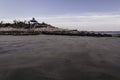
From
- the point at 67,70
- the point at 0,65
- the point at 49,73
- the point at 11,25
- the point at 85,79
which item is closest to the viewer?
the point at 85,79

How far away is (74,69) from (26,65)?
141cm

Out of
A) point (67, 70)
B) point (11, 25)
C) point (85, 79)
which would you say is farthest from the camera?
point (11, 25)

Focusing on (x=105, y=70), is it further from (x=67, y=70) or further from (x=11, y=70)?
(x=11, y=70)

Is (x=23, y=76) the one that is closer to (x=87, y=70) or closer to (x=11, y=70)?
(x=11, y=70)

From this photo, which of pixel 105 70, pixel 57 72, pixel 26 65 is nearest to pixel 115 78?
pixel 105 70

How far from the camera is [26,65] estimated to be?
500 centimetres

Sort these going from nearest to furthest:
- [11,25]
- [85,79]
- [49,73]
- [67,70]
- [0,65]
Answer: [85,79], [49,73], [67,70], [0,65], [11,25]

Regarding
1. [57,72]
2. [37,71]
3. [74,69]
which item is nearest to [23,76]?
[37,71]

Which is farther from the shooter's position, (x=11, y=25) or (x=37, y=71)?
(x=11, y=25)

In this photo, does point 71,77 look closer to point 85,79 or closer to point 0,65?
point 85,79

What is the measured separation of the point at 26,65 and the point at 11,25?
35.9 meters

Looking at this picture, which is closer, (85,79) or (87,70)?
(85,79)

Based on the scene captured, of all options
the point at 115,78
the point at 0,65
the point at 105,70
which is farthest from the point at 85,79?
the point at 0,65

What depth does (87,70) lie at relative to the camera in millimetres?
4539
